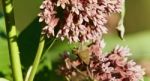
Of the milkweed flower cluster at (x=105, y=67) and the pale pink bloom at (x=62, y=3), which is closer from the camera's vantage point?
the pale pink bloom at (x=62, y=3)

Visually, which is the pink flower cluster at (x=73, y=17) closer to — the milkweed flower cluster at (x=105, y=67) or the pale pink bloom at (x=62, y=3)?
the pale pink bloom at (x=62, y=3)

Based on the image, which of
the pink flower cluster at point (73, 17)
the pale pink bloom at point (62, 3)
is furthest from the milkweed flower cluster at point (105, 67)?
the pale pink bloom at point (62, 3)

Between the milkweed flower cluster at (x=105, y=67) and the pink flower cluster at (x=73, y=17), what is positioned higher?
the pink flower cluster at (x=73, y=17)

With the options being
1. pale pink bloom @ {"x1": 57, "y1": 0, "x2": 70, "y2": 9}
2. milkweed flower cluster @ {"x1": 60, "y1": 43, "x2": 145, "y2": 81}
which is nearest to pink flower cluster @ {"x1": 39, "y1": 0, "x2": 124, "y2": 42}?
pale pink bloom @ {"x1": 57, "y1": 0, "x2": 70, "y2": 9}

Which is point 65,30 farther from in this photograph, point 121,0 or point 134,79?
point 134,79

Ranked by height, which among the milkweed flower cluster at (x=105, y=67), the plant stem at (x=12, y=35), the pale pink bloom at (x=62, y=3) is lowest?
the milkweed flower cluster at (x=105, y=67)

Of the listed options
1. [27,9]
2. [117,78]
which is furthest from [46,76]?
[27,9]
